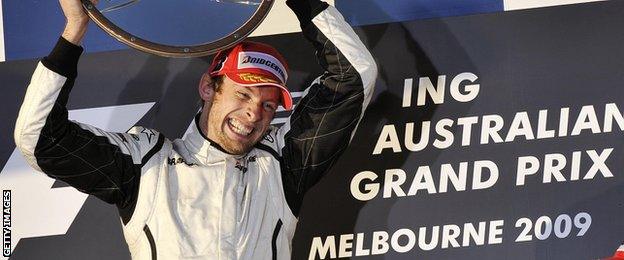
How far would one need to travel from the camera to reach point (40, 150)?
218cm

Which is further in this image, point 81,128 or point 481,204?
point 481,204

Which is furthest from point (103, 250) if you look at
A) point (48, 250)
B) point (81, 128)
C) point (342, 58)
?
point (342, 58)

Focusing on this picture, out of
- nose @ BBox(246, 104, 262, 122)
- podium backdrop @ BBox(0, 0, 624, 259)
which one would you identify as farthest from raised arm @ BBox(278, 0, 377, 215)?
podium backdrop @ BBox(0, 0, 624, 259)

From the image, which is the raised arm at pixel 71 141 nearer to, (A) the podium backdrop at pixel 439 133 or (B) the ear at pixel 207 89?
(B) the ear at pixel 207 89

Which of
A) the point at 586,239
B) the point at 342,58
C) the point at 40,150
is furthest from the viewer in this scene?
the point at 586,239

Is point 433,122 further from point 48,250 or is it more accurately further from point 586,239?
point 48,250

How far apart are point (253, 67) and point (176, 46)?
0.16m

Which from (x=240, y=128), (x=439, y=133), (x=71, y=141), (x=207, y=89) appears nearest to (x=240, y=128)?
(x=240, y=128)

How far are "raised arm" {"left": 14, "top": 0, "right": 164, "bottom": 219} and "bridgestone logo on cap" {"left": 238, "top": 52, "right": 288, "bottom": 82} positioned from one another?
0.23 metres

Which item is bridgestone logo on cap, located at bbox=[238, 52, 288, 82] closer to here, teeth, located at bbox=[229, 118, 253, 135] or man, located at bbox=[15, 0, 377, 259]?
man, located at bbox=[15, 0, 377, 259]

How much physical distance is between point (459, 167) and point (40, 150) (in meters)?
0.90

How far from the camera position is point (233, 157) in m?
2.36

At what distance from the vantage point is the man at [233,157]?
2271 mm

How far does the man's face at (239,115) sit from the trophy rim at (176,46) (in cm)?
10
